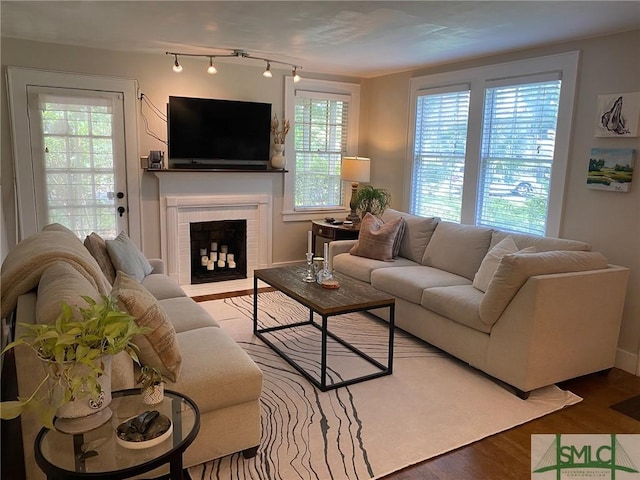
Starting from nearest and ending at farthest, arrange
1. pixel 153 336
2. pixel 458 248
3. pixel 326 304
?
pixel 153 336 < pixel 326 304 < pixel 458 248

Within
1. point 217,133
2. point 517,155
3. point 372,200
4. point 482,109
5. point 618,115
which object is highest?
point 482,109

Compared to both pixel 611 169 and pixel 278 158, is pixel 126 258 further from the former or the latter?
pixel 611 169

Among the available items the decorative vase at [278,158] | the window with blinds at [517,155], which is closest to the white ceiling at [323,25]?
the window with blinds at [517,155]

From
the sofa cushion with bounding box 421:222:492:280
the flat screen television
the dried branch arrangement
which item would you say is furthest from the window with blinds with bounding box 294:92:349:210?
the sofa cushion with bounding box 421:222:492:280

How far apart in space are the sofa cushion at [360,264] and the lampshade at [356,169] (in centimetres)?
120

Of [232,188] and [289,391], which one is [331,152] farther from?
[289,391]

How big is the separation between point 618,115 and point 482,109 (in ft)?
4.31

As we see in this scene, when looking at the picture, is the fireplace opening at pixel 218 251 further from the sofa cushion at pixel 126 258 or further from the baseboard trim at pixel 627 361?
the baseboard trim at pixel 627 361

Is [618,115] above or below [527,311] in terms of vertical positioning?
above

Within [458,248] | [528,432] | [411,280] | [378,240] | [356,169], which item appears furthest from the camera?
[356,169]

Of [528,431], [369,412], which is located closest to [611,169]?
[528,431]

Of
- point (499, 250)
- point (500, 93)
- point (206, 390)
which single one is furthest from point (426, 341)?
point (500, 93)

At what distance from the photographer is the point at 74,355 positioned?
1481mm

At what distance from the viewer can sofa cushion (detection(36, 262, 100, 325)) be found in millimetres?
1743
